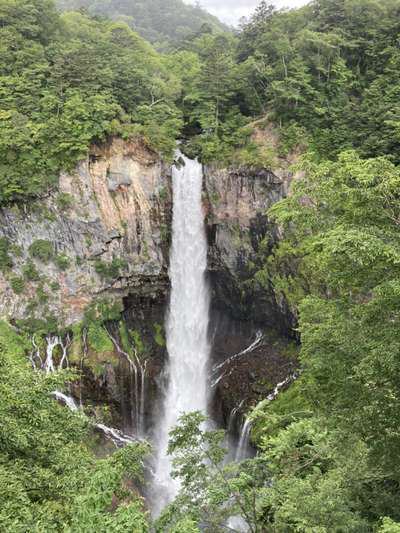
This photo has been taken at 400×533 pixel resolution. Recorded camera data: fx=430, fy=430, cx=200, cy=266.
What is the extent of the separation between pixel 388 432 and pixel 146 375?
1533 centimetres

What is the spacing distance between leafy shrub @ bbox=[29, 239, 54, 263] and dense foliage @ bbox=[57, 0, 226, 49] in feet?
180

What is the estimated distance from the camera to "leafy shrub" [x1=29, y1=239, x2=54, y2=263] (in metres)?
20.2

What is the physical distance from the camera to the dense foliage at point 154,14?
69912mm

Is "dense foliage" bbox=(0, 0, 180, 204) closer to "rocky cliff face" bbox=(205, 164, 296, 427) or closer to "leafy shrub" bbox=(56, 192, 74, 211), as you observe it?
"leafy shrub" bbox=(56, 192, 74, 211)

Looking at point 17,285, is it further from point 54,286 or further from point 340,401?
point 340,401

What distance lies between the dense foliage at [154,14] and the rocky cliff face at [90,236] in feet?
170

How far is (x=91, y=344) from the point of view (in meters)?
20.1

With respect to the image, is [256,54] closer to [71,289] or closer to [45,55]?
[45,55]

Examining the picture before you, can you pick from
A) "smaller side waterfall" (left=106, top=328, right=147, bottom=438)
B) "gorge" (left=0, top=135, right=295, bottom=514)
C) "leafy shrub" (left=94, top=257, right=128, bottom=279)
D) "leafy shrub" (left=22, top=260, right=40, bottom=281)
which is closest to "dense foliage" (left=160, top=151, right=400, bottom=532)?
"gorge" (left=0, top=135, right=295, bottom=514)

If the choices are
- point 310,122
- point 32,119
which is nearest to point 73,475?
point 32,119

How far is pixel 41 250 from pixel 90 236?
2343 mm


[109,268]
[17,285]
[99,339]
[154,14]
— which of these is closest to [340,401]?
[99,339]

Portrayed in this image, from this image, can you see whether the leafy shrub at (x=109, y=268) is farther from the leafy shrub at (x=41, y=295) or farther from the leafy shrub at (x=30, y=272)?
the leafy shrub at (x=30, y=272)

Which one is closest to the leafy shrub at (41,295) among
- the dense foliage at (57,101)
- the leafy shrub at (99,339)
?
the leafy shrub at (99,339)
